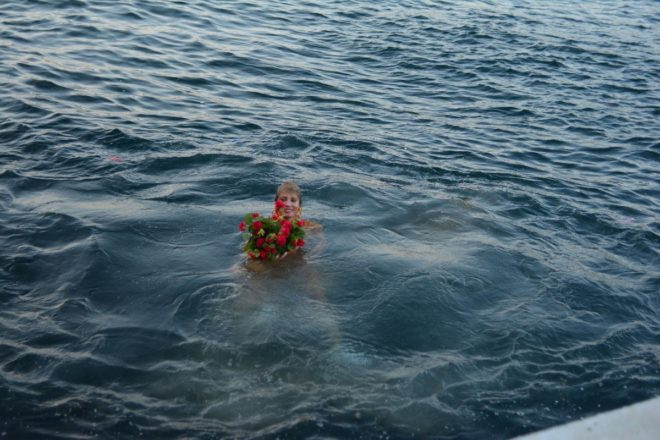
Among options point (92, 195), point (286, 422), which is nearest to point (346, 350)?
point (286, 422)

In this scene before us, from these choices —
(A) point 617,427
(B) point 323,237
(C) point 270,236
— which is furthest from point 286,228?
(A) point 617,427

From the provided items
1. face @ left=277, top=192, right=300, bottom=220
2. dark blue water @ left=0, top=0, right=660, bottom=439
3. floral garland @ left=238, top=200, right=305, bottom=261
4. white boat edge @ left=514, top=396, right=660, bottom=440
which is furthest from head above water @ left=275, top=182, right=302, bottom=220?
white boat edge @ left=514, top=396, right=660, bottom=440

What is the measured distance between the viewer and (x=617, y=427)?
222cm

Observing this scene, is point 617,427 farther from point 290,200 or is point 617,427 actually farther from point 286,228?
point 290,200

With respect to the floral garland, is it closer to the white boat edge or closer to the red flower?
the red flower

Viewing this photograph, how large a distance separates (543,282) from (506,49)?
1124 cm

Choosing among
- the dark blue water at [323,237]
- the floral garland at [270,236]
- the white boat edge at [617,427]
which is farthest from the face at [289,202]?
the white boat edge at [617,427]

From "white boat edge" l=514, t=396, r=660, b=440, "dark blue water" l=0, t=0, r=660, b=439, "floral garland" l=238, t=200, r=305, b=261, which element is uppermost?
"white boat edge" l=514, t=396, r=660, b=440

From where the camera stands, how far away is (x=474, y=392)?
19.5 feet

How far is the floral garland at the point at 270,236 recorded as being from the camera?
733 centimetres

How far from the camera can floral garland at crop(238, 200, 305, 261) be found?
7328mm

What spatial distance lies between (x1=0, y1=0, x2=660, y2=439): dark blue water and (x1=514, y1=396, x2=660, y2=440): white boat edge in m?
3.30

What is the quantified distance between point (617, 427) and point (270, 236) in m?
5.33

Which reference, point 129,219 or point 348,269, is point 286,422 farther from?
point 129,219
